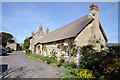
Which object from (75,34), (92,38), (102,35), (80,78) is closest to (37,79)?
(80,78)

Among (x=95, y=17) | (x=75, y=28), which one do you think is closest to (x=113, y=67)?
(x=95, y=17)

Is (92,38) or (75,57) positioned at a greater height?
(92,38)

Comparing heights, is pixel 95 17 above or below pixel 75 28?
above

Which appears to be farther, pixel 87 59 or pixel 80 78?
pixel 87 59

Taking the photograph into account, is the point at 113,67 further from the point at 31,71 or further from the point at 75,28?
the point at 75,28

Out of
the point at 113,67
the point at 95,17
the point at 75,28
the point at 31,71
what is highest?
the point at 95,17

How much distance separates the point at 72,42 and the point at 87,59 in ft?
16.6

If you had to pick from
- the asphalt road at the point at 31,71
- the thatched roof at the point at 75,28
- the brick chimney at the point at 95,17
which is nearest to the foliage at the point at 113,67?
the asphalt road at the point at 31,71

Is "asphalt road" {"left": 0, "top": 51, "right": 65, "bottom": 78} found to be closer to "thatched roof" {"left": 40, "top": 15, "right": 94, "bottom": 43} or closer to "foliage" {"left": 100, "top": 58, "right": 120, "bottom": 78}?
"foliage" {"left": 100, "top": 58, "right": 120, "bottom": 78}

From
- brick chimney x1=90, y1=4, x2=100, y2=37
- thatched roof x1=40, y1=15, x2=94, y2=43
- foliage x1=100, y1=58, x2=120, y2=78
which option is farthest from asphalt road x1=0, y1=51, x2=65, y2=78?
brick chimney x1=90, y1=4, x2=100, y2=37

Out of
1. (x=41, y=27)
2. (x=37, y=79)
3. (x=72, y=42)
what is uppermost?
(x=41, y=27)

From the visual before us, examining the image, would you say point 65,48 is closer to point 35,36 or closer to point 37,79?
point 37,79

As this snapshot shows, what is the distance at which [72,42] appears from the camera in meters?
20.2

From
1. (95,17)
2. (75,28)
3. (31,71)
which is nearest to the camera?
→ (31,71)
